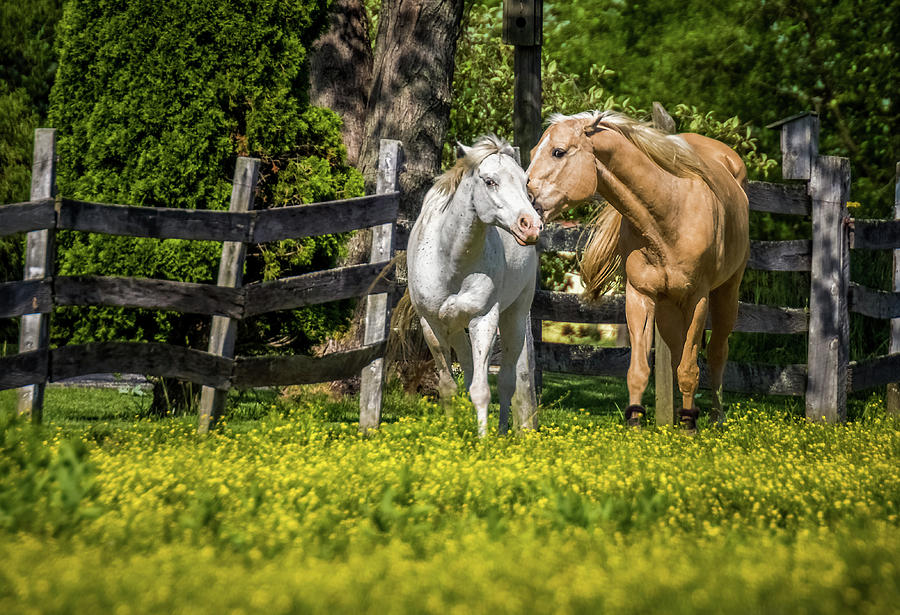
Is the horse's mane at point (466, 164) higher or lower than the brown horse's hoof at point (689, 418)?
higher

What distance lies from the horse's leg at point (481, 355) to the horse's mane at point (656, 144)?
4.73ft

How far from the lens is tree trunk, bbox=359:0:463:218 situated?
411 inches

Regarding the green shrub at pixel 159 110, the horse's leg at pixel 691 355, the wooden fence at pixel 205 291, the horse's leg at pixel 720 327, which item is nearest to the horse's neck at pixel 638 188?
the horse's leg at pixel 691 355

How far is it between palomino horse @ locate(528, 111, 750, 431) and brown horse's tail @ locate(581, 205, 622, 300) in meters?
0.87

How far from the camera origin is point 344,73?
11562mm

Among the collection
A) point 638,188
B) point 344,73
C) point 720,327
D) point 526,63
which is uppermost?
point 344,73

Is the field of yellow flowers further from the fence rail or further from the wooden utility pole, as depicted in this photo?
the wooden utility pole

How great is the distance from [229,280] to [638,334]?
9.86 ft

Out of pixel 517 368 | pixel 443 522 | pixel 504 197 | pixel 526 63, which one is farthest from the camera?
pixel 526 63

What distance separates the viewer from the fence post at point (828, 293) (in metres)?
8.88

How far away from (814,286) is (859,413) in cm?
173

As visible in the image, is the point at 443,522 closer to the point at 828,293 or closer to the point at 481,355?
the point at 481,355

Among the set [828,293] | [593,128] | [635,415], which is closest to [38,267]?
[593,128]

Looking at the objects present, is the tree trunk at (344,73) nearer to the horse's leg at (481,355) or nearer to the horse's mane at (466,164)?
the horse's mane at (466,164)
